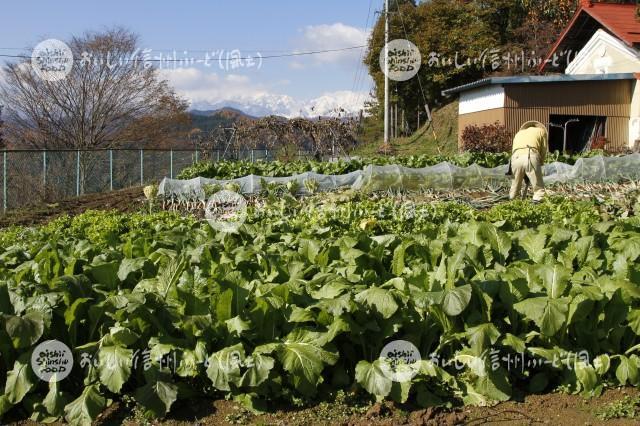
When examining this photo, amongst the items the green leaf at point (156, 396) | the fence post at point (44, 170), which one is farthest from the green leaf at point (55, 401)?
the fence post at point (44, 170)

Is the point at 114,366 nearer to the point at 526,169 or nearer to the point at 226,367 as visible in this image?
the point at 226,367

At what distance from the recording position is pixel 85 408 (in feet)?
11.8

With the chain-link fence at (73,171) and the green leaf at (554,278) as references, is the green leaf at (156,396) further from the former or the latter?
the chain-link fence at (73,171)

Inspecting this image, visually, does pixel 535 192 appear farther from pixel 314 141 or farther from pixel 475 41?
pixel 475 41

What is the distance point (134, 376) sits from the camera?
13.1 ft

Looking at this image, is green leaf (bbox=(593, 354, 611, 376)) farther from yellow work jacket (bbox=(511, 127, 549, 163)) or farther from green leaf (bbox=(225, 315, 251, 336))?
yellow work jacket (bbox=(511, 127, 549, 163))

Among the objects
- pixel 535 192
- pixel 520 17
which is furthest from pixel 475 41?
pixel 535 192

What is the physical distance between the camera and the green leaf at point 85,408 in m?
3.57

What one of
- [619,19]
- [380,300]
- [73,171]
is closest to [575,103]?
[619,19]

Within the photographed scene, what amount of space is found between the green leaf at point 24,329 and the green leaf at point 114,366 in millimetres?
354

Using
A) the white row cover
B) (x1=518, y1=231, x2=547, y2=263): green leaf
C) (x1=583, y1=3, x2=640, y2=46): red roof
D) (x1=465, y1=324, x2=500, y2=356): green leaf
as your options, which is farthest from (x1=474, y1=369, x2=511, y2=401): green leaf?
(x1=583, y1=3, x2=640, y2=46): red roof

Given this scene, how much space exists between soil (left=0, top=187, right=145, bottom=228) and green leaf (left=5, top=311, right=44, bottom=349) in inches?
407

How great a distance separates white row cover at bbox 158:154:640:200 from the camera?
12773 millimetres

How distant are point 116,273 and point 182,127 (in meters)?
33.4
